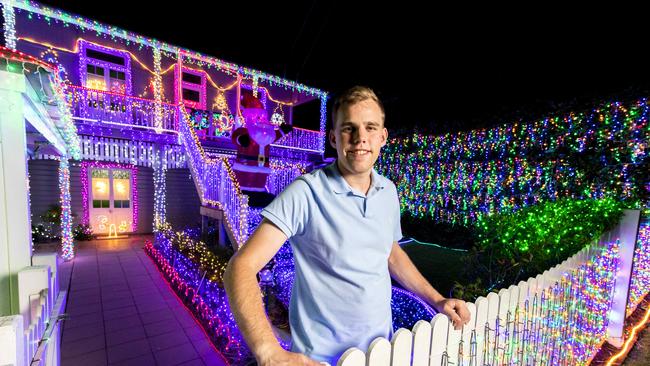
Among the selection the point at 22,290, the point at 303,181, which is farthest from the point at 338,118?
the point at 22,290

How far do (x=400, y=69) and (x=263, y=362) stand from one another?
11647 millimetres

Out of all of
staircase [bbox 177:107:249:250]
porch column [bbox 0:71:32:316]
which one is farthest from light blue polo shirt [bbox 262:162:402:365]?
staircase [bbox 177:107:249:250]

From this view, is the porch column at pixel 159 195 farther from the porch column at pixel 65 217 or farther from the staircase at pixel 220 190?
the staircase at pixel 220 190

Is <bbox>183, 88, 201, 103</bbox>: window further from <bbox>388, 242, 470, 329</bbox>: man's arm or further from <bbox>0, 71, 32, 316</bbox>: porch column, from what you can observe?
<bbox>388, 242, 470, 329</bbox>: man's arm

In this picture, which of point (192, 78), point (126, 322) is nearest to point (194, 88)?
point (192, 78)

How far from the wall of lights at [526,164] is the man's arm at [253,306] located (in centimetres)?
730

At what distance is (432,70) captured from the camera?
10.8m

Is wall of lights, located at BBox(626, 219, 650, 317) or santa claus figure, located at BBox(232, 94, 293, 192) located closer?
wall of lights, located at BBox(626, 219, 650, 317)

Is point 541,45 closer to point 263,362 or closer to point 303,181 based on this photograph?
point 303,181

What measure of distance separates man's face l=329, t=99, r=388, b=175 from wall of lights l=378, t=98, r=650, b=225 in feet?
22.3

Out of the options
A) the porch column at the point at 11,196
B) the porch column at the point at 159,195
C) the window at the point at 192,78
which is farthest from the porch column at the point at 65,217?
the porch column at the point at 11,196

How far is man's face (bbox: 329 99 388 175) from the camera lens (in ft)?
3.97

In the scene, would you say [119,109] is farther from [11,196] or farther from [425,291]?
[425,291]

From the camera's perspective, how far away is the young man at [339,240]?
3.71ft
